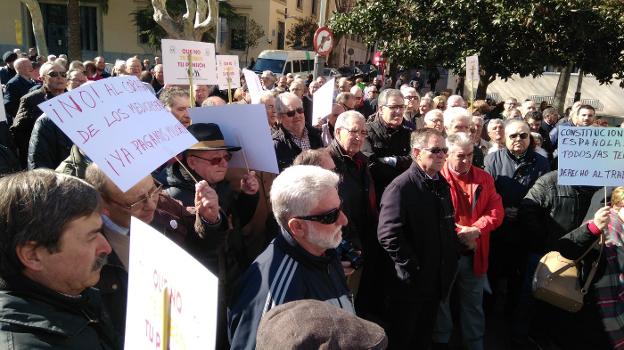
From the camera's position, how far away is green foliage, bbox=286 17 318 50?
36.4m

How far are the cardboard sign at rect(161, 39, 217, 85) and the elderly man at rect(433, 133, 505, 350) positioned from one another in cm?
266

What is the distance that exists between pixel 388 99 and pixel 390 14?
665 centimetres

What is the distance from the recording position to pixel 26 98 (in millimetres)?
5121

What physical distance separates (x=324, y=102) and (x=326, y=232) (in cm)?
310

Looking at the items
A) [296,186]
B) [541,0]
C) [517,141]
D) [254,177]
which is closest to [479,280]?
[517,141]

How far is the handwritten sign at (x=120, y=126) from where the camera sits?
6.59 feet

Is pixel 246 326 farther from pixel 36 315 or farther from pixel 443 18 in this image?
pixel 443 18

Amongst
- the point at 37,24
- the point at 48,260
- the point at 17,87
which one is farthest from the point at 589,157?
the point at 37,24

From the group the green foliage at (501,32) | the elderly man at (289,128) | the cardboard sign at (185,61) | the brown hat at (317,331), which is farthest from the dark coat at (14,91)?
the green foliage at (501,32)

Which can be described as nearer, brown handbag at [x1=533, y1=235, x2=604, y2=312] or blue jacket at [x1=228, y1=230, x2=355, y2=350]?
blue jacket at [x1=228, y1=230, x2=355, y2=350]

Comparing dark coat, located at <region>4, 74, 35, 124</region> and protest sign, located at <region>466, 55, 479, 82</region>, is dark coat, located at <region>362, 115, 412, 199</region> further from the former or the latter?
dark coat, located at <region>4, 74, 35, 124</region>

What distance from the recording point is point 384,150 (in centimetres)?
470

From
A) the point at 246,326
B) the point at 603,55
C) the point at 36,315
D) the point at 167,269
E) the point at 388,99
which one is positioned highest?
the point at 603,55

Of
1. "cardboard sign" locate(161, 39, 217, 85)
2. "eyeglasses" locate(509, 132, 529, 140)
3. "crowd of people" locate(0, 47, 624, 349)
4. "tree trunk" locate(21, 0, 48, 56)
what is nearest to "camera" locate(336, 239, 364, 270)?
"crowd of people" locate(0, 47, 624, 349)
